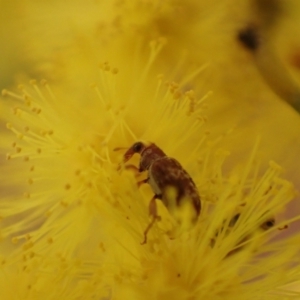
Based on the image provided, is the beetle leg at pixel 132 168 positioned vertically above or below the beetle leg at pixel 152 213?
above

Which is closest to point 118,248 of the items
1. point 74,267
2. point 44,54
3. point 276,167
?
point 74,267

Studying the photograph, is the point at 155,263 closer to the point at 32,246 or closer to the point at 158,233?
the point at 158,233

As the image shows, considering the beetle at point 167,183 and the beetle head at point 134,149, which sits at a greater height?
the beetle head at point 134,149

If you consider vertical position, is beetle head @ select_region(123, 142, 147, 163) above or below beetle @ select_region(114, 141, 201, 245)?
above

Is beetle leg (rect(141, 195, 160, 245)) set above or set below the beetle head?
Result: below

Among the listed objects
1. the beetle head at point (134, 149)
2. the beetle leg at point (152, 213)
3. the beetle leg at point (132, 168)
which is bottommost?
the beetle leg at point (152, 213)

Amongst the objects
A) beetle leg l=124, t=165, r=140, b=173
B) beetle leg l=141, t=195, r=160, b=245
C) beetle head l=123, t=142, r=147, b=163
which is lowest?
beetle leg l=141, t=195, r=160, b=245

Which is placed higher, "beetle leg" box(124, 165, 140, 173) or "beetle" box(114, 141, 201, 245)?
"beetle leg" box(124, 165, 140, 173)

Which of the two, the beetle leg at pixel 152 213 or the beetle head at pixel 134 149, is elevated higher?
the beetle head at pixel 134 149
